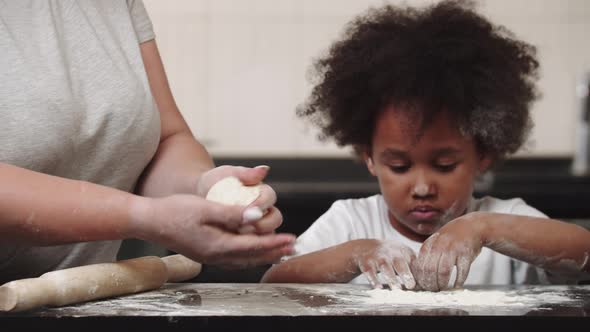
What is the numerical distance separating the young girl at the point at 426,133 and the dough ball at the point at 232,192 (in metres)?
0.39

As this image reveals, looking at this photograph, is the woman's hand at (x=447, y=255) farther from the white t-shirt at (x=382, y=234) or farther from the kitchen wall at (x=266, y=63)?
the kitchen wall at (x=266, y=63)

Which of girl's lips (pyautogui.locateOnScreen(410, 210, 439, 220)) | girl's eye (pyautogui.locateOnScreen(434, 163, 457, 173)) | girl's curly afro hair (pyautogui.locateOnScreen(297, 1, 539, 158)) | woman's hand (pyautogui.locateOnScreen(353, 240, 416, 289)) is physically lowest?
woman's hand (pyautogui.locateOnScreen(353, 240, 416, 289))

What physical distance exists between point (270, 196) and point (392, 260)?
0.34 meters

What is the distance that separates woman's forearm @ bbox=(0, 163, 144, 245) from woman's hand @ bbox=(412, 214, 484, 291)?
1.61ft

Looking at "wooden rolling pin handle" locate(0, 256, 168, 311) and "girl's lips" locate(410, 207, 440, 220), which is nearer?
"wooden rolling pin handle" locate(0, 256, 168, 311)

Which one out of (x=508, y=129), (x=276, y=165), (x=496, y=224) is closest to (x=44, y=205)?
(x=496, y=224)

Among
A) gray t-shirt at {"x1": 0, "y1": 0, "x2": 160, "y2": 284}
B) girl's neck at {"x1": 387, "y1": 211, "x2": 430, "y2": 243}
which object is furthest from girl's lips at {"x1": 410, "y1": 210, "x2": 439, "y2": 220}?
gray t-shirt at {"x1": 0, "y1": 0, "x2": 160, "y2": 284}

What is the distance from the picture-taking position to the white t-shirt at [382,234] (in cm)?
161

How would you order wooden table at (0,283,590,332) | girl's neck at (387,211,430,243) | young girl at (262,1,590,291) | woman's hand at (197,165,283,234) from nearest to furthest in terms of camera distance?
wooden table at (0,283,590,332), woman's hand at (197,165,283,234), young girl at (262,1,590,291), girl's neck at (387,211,430,243)

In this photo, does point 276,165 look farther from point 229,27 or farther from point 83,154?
point 83,154

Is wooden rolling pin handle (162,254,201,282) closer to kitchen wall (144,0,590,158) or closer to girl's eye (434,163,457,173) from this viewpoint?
girl's eye (434,163,457,173)

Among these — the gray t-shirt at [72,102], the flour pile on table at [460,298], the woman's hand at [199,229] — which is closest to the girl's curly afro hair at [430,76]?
the flour pile on table at [460,298]

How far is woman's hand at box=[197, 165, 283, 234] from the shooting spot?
0.97 meters

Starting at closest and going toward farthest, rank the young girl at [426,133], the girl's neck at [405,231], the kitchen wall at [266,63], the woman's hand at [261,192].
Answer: the woman's hand at [261,192]
the young girl at [426,133]
the girl's neck at [405,231]
the kitchen wall at [266,63]
